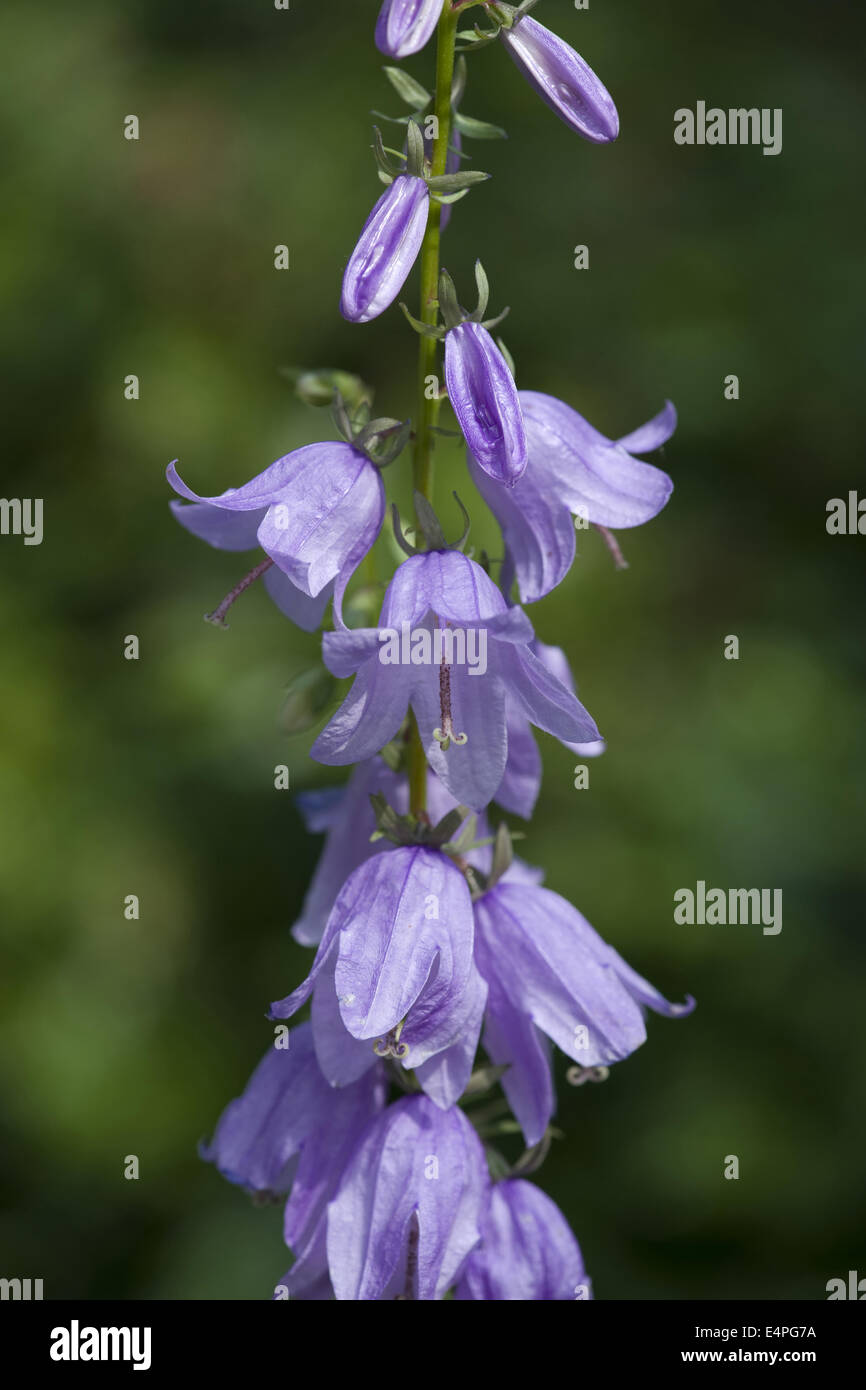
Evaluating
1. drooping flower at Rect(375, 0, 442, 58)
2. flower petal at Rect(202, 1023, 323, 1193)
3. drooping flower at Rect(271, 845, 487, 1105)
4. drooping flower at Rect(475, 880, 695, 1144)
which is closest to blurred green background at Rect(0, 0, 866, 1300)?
flower petal at Rect(202, 1023, 323, 1193)

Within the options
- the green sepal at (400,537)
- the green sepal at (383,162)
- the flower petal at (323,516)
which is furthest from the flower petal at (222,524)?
the green sepal at (383,162)

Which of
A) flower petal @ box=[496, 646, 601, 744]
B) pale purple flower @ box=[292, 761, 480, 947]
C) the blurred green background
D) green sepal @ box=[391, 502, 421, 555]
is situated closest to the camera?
flower petal @ box=[496, 646, 601, 744]

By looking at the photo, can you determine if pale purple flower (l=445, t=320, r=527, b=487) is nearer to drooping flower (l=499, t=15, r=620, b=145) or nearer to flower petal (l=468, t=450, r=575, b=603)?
flower petal (l=468, t=450, r=575, b=603)

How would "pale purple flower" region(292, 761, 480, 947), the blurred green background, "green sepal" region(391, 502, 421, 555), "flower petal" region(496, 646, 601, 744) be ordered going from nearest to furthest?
"flower petal" region(496, 646, 601, 744), "green sepal" region(391, 502, 421, 555), "pale purple flower" region(292, 761, 480, 947), the blurred green background

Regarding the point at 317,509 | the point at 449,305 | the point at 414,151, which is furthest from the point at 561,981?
the point at 414,151

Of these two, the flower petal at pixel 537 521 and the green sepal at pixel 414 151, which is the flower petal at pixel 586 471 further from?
the green sepal at pixel 414 151
